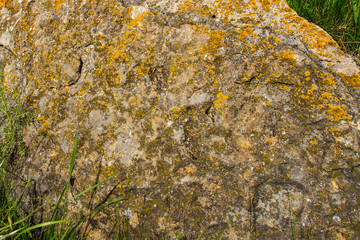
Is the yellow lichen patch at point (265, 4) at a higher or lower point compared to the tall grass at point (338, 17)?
higher

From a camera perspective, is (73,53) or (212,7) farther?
(73,53)

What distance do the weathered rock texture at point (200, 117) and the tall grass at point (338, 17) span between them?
102cm

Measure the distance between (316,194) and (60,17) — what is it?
7.40 ft

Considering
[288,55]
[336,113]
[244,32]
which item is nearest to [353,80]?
[336,113]

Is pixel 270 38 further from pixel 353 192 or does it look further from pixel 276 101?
pixel 353 192

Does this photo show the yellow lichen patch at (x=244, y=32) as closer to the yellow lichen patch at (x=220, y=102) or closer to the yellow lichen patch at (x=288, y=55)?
the yellow lichen patch at (x=288, y=55)

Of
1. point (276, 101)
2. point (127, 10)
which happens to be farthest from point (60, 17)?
point (276, 101)

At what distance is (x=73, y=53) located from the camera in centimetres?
209

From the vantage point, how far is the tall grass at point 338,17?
100 inches

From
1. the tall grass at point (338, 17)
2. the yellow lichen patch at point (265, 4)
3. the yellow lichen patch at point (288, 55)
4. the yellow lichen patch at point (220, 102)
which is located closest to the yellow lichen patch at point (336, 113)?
the yellow lichen patch at point (288, 55)

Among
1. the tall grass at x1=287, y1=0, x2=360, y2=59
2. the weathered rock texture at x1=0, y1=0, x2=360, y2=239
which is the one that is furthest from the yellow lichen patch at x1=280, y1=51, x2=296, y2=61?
the tall grass at x1=287, y1=0, x2=360, y2=59

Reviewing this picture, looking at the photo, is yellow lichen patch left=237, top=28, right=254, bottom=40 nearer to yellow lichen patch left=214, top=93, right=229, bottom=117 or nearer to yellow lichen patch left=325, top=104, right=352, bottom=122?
yellow lichen patch left=214, top=93, right=229, bottom=117

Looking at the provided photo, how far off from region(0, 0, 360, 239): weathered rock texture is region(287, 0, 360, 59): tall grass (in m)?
1.02

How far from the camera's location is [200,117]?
1.80 m
